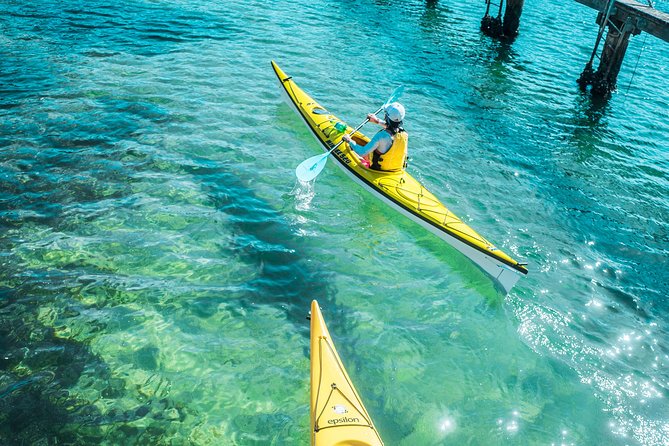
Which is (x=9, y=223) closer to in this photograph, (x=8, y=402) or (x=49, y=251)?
(x=49, y=251)

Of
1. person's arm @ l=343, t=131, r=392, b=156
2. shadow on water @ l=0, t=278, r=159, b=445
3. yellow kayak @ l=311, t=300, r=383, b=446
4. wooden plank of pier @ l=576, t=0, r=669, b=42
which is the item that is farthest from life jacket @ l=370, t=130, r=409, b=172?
wooden plank of pier @ l=576, t=0, r=669, b=42

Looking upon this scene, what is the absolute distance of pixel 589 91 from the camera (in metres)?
15.5

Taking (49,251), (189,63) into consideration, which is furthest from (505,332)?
(189,63)

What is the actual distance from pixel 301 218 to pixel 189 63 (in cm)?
759

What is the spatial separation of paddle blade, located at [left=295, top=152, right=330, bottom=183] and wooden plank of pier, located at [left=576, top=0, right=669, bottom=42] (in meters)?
9.49

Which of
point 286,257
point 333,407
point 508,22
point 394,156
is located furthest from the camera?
point 508,22

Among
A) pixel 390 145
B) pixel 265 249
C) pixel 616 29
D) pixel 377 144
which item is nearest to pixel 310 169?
pixel 377 144

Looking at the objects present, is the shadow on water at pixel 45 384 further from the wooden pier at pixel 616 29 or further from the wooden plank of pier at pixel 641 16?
the wooden pier at pixel 616 29

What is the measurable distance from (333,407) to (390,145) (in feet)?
16.9

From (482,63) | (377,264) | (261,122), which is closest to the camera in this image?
(377,264)

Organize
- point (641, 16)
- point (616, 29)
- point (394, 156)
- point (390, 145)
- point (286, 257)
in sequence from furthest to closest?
point (616, 29)
point (641, 16)
point (394, 156)
point (390, 145)
point (286, 257)

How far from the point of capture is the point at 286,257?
7.94 meters

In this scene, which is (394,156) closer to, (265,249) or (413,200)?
(413,200)

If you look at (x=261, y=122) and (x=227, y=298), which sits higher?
(x=261, y=122)
